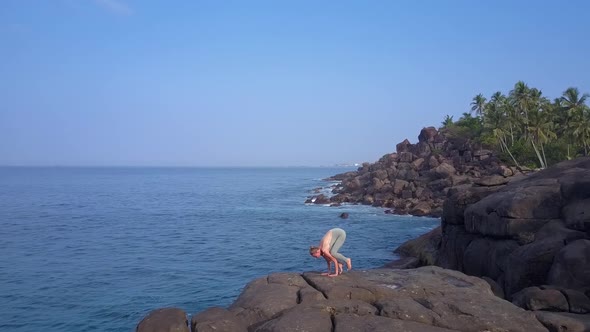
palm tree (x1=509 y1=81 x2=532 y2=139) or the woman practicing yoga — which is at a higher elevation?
palm tree (x1=509 y1=81 x2=532 y2=139)

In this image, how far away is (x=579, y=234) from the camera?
800 inches

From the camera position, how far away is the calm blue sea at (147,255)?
25.0 metres

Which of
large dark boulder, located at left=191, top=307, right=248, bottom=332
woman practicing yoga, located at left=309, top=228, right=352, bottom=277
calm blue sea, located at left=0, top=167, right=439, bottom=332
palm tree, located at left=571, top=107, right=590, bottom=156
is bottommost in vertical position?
calm blue sea, located at left=0, top=167, right=439, bottom=332

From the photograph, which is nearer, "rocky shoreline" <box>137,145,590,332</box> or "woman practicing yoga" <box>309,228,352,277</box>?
"rocky shoreline" <box>137,145,590,332</box>

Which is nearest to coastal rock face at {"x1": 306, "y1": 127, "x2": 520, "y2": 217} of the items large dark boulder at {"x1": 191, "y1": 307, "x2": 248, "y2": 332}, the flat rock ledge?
the flat rock ledge

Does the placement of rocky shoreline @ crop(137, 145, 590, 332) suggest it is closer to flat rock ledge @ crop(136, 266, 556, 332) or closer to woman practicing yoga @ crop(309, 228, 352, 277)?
flat rock ledge @ crop(136, 266, 556, 332)

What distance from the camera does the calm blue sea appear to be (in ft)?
82.0

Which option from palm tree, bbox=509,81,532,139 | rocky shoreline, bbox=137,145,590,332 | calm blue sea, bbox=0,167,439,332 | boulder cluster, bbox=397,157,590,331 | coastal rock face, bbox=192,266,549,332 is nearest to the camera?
coastal rock face, bbox=192,266,549,332

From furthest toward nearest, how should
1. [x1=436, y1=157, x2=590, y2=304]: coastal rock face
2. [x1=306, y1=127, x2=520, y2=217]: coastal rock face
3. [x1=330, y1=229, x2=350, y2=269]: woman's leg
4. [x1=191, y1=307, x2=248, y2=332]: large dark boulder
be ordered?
[x1=306, y1=127, x2=520, y2=217]: coastal rock face, [x1=436, y1=157, x2=590, y2=304]: coastal rock face, [x1=330, y1=229, x2=350, y2=269]: woman's leg, [x1=191, y1=307, x2=248, y2=332]: large dark boulder

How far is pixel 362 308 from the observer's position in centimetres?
1298

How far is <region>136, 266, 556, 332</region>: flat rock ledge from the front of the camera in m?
12.0

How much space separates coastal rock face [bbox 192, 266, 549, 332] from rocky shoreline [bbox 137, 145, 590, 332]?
0.10ft

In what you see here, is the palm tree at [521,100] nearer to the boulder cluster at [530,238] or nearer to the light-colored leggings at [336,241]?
the boulder cluster at [530,238]

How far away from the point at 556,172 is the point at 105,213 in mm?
61986
